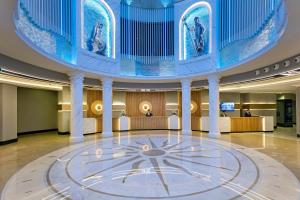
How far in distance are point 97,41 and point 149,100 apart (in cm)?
653

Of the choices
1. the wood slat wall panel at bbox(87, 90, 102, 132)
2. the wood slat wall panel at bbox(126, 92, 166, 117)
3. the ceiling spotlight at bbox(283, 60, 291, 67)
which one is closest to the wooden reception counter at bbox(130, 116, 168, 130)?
the wood slat wall panel at bbox(126, 92, 166, 117)

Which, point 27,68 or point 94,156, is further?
point 27,68

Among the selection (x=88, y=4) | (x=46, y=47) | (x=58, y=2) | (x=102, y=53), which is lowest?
(x=46, y=47)

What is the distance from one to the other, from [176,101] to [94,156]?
9.83 metres

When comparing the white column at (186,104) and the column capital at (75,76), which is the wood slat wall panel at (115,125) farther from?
the column capital at (75,76)

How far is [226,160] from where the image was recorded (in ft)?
19.6

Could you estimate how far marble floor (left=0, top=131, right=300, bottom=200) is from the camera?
12.1 ft

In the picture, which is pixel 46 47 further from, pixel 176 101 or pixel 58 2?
pixel 176 101

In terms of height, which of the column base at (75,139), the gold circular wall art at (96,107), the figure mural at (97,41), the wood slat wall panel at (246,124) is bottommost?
the column base at (75,139)

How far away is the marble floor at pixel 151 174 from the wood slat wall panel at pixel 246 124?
565 cm

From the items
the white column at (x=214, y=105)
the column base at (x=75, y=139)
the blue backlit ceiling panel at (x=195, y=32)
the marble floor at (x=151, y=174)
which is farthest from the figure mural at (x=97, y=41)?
the white column at (x=214, y=105)

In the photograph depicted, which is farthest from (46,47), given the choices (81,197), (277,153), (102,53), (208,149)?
(277,153)

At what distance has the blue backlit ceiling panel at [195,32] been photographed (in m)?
11.3

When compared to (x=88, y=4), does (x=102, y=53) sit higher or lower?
lower
